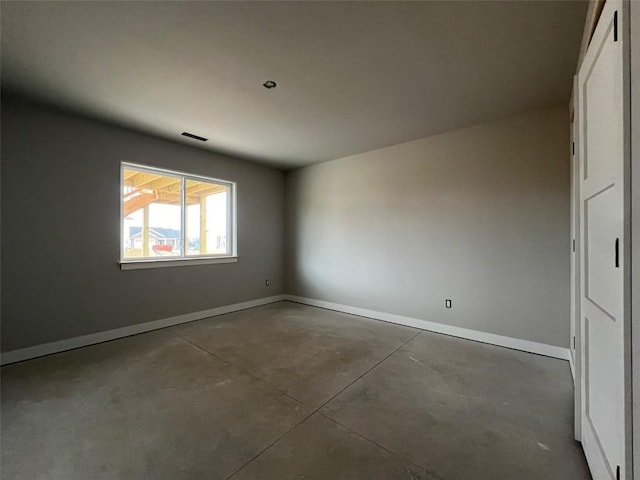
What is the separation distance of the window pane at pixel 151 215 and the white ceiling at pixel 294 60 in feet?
2.52

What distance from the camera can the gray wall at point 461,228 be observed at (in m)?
2.79

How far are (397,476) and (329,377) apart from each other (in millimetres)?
1034

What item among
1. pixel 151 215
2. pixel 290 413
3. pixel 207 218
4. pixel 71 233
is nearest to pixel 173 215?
→ pixel 151 215

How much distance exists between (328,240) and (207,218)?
6.85ft

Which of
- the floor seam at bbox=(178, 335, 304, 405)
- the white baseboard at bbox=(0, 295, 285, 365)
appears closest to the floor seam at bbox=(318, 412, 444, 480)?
the floor seam at bbox=(178, 335, 304, 405)

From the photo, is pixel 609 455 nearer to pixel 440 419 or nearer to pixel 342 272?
pixel 440 419

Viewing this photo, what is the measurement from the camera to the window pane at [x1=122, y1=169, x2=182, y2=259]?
3467 millimetres

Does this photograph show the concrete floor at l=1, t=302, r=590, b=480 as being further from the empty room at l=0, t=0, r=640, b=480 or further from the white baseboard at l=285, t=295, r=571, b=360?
the white baseboard at l=285, t=295, r=571, b=360

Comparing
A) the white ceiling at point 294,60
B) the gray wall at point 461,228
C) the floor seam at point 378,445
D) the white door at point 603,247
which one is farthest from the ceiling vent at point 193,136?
the white door at point 603,247

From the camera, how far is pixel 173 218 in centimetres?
392

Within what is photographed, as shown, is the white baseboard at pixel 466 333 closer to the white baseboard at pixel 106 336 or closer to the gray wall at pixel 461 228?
the gray wall at pixel 461 228

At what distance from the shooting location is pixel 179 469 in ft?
4.55

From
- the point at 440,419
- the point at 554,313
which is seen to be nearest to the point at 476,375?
the point at 440,419

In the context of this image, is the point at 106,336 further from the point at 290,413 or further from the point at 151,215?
the point at 290,413
